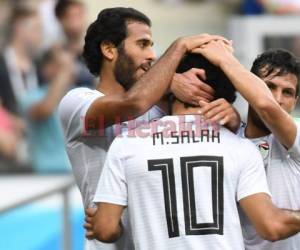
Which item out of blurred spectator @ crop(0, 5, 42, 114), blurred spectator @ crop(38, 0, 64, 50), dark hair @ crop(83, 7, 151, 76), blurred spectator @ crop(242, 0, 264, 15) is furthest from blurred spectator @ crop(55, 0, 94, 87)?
dark hair @ crop(83, 7, 151, 76)

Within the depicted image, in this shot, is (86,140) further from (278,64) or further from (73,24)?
(73,24)

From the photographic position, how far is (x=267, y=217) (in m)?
3.81

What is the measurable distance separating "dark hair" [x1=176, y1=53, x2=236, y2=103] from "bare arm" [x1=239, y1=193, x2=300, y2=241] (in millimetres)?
404

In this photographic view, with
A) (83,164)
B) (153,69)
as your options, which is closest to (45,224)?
(83,164)

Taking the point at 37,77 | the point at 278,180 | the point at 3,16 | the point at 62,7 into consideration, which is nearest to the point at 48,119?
the point at 37,77

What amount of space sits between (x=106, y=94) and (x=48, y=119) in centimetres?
455

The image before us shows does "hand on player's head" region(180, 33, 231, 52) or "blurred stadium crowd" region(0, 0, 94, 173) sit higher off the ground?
"hand on player's head" region(180, 33, 231, 52)

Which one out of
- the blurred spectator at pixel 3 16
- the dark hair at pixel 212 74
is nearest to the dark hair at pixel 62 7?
the blurred spectator at pixel 3 16

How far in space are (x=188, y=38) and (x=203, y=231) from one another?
704 mm

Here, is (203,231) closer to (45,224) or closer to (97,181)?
(97,181)

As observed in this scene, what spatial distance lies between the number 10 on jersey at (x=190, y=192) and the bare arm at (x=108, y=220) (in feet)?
0.59

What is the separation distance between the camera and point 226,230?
3.86 m

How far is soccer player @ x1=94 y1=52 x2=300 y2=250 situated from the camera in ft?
12.6

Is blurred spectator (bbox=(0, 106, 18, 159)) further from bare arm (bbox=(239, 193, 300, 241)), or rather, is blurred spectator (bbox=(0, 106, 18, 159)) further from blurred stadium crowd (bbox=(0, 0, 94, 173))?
bare arm (bbox=(239, 193, 300, 241))
